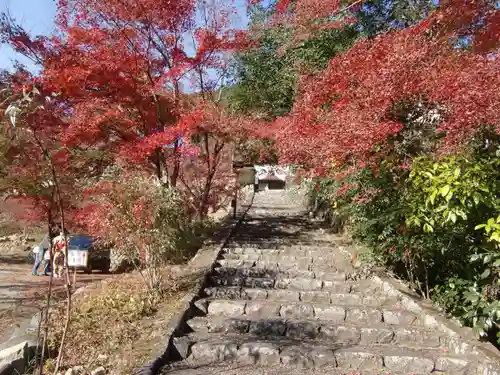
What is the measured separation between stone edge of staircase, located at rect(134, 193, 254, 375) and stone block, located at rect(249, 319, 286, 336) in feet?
2.68

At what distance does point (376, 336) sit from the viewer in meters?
4.93

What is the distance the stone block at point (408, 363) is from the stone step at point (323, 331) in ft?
1.46

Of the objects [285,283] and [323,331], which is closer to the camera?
[323,331]

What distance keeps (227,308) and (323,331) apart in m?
1.27

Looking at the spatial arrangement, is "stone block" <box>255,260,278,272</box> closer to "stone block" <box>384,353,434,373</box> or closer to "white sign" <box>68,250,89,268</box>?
"stone block" <box>384,353,434,373</box>

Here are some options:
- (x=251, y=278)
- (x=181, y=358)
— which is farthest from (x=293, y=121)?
(x=181, y=358)

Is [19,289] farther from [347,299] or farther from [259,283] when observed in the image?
[347,299]

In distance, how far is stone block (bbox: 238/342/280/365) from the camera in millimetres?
4398

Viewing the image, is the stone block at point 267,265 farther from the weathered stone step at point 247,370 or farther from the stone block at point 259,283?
the weathered stone step at point 247,370

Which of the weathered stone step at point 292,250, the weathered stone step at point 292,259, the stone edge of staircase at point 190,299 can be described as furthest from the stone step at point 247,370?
the weathered stone step at point 292,250

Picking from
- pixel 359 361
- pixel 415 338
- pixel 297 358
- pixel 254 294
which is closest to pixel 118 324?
pixel 254 294

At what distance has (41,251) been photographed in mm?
11445

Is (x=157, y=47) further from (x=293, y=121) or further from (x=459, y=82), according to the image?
(x=459, y=82)

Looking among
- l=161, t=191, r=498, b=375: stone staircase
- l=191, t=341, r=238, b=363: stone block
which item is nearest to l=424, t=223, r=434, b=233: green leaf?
l=161, t=191, r=498, b=375: stone staircase
